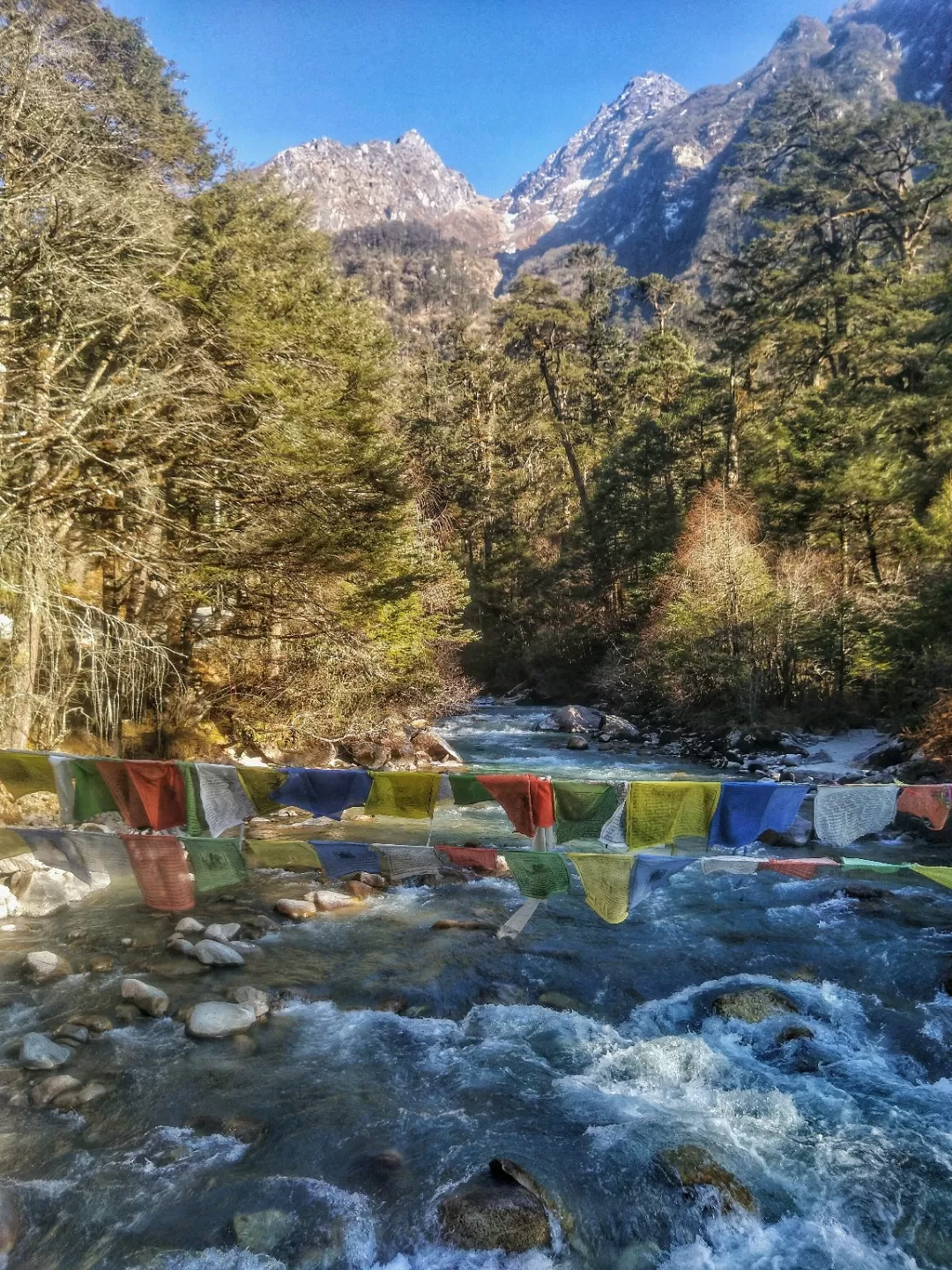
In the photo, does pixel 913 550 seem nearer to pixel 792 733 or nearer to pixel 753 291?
pixel 792 733

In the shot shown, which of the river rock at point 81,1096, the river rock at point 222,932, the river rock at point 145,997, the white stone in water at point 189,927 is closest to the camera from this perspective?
the river rock at point 81,1096

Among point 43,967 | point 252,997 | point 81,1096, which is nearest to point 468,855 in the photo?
point 252,997

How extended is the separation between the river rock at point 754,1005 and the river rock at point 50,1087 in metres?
5.14

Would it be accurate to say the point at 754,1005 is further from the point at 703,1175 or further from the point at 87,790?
the point at 87,790

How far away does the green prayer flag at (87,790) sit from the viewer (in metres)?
6.93

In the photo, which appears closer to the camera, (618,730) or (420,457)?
(618,730)

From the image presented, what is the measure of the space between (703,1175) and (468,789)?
3.00m

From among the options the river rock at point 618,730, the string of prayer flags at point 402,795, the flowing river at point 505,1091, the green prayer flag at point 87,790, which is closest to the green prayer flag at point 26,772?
the green prayer flag at point 87,790

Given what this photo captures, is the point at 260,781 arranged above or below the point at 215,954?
above

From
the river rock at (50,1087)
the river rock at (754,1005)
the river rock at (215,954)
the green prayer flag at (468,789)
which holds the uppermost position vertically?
the green prayer flag at (468,789)

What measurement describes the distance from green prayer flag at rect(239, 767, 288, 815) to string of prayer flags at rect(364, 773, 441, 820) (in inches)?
32.9

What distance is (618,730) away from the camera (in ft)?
75.3

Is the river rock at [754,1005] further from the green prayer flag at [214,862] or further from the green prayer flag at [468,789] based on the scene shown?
the green prayer flag at [214,862]

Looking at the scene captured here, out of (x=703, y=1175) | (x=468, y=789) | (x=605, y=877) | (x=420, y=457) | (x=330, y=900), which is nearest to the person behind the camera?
(x=703, y=1175)
